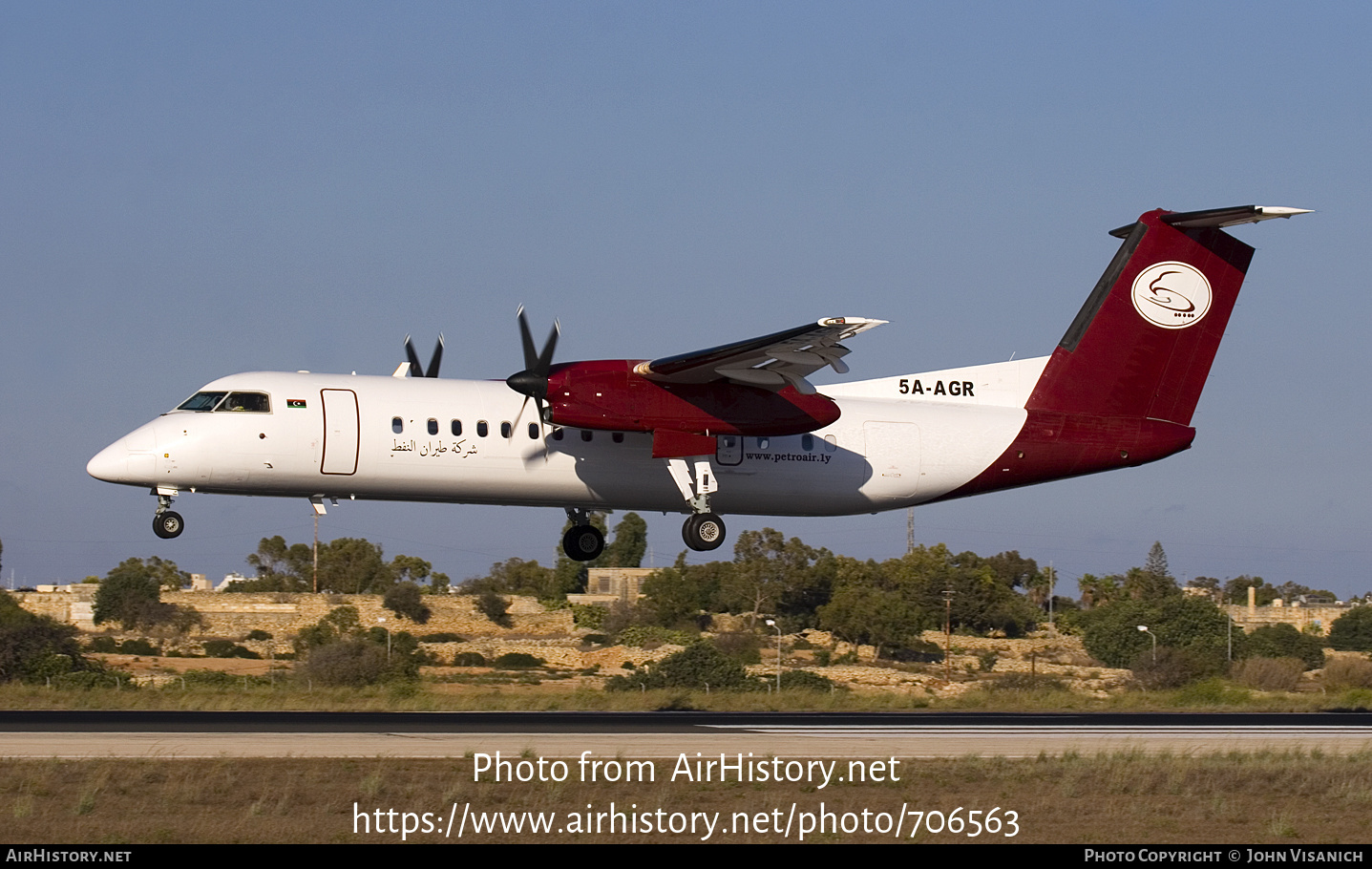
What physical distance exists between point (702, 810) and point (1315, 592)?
400ft

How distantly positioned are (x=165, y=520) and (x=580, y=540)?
7044 mm

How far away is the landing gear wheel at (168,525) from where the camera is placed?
22.1 m

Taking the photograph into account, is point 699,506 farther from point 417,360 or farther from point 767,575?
point 767,575

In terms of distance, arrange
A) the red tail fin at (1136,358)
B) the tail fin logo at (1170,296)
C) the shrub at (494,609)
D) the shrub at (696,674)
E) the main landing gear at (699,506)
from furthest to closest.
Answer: the shrub at (494,609) < the shrub at (696,674) < the tail fin logo at (1170,296) < the red tail fin at (1136,358) < the main landing gear at (699,506)

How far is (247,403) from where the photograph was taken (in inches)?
862

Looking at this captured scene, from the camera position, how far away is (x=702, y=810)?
14977 millimetres

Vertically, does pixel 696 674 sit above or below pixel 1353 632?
below

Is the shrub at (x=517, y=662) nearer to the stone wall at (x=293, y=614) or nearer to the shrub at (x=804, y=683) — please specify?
the stone wall at (x=293, y=614)

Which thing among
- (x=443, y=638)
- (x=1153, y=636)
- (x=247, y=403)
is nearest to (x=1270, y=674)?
(x=1153, y=636)

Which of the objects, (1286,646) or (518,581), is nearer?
(1286,646)

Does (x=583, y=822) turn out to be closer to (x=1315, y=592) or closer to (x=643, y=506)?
(x=643, y=506)

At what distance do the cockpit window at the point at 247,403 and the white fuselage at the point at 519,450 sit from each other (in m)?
0.08

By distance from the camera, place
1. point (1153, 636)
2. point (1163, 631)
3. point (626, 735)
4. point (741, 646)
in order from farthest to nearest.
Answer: point (1163, 631) < point (1153, 636) < point (741, 646) < point (626, 735)

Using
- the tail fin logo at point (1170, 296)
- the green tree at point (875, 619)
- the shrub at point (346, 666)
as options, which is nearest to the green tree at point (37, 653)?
the shrub at point (346, 666)
